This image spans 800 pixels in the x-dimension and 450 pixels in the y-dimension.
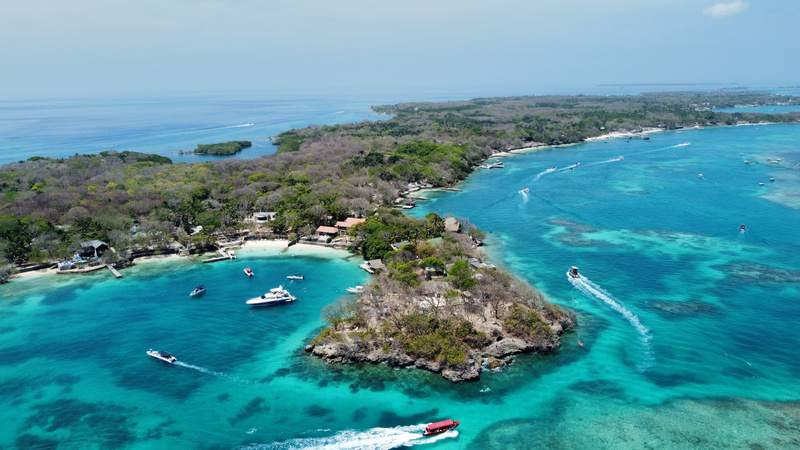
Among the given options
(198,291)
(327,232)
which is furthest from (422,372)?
(327,232)

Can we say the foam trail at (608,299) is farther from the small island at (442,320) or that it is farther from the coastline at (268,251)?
the coastline at (268,251)

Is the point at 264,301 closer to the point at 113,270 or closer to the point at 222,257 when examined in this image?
the point at 222,257

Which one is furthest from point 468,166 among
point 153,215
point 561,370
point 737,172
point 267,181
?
point 561,370

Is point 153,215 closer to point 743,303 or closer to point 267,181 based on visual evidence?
point 267,181

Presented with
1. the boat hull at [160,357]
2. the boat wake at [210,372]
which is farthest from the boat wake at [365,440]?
the boat hull at [160,357]

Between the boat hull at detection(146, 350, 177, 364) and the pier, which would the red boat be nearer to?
the boat hull at detection(146, 350, 177, 364)

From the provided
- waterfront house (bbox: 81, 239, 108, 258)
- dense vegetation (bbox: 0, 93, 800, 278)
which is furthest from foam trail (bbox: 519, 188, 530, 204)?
waterfront house (bbox: 81, 239, 108, 258)
